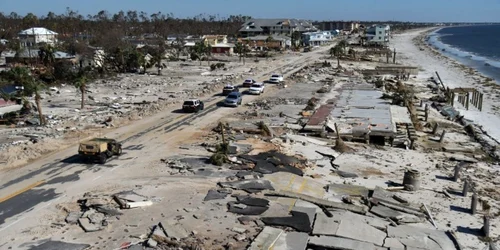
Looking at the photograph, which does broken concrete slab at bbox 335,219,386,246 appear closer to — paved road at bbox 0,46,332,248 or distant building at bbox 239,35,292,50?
paved road at bbox 0,46,332,248

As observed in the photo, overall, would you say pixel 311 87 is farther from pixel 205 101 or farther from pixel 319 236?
pixel 319 236

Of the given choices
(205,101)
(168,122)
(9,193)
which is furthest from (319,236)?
(205,101)

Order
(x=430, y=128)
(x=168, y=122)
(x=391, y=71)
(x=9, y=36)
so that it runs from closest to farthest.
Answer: (x=168, y=122) < (x=430, y=128) < (x=391, y=71) < (x=9, y=36)

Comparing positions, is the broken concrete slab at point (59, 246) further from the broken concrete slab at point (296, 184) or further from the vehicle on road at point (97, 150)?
the broken concrete slab at point (296, 184)

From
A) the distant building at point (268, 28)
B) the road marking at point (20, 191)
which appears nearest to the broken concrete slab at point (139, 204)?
the road marking at point (20, 191)

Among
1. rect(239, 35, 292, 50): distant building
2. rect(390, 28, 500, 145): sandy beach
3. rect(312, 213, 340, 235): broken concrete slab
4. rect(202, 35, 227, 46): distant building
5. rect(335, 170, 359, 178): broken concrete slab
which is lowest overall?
rect(390, 28, 500, 145): sandy beach

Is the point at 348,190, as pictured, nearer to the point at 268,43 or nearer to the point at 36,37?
the point at 36,37

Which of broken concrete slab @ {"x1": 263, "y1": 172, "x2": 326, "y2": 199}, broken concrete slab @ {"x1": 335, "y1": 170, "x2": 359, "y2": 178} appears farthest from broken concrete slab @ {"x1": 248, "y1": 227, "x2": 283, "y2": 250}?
broken concrete slab @ {"x1": 335, "y1": 170, "x2": 359, "y2": 178}

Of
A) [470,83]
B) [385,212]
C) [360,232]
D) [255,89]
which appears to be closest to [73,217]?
[360,232]
